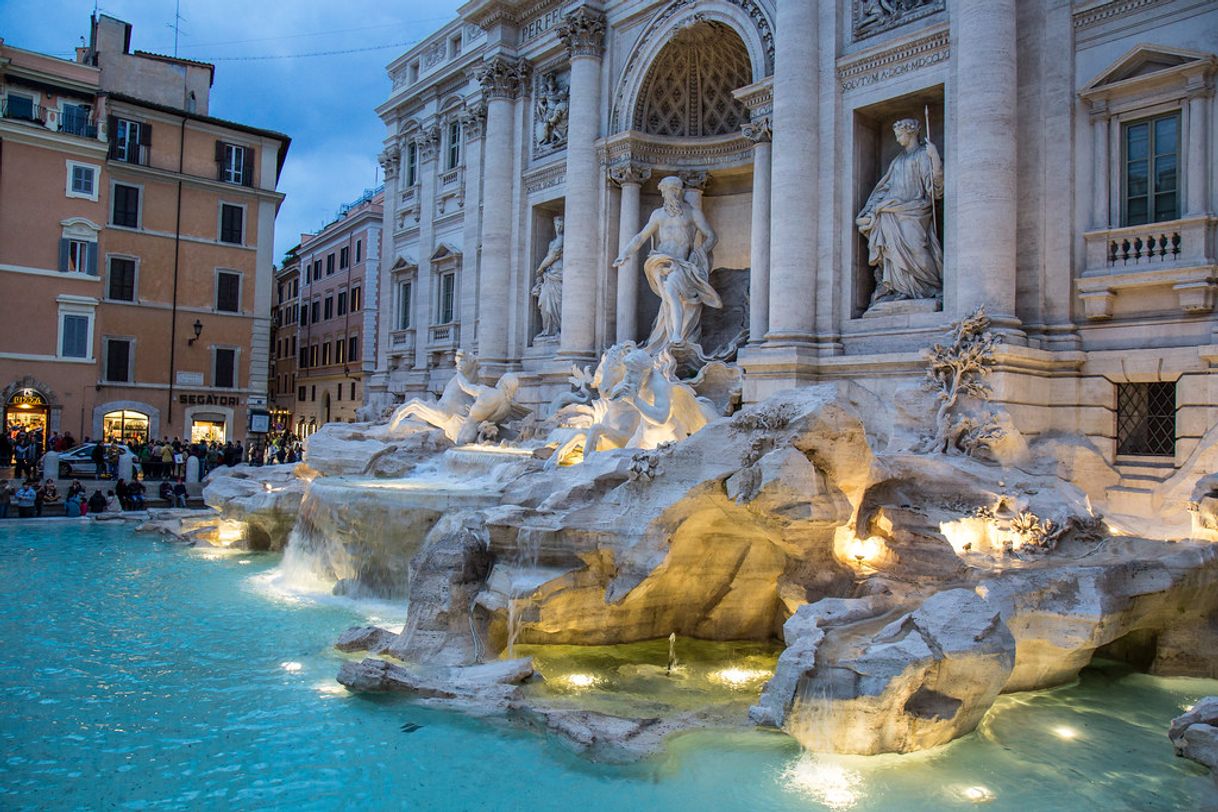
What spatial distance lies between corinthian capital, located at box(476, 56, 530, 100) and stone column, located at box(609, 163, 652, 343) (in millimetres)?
4363

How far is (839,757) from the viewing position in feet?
20.0

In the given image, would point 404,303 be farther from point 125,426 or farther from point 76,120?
point 76,120

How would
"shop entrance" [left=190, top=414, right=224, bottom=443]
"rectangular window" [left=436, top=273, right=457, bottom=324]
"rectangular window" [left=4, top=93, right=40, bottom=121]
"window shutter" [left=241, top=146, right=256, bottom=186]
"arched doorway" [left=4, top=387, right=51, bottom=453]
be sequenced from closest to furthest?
1. "arched doorway" [left=4, top=387, right=51, bottom=453]
2. "rectangular window" [left=436, top=273, right=457, bottom=324]
3. "rectangular window" [left=4, top=93, right=40, bottom=121]
4. "shop entrance" [left=190, top=414, right=224, bottom=443]
5. "window shutter" [left=241, top=146, right=256, bottom=186]

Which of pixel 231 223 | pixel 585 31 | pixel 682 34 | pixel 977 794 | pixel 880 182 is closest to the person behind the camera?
pixel 977 794

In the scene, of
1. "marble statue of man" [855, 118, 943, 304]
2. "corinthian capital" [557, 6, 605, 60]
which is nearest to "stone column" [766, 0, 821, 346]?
"marble statue of man" [855, 118, 943, 304]

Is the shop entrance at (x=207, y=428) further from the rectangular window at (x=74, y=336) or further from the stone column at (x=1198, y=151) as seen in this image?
the stone column at (x=1198, y=151)

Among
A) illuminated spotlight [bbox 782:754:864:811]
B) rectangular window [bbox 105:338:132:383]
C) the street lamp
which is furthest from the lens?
the street lamp

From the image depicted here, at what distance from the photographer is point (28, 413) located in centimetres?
2431

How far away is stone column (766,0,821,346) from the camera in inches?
535

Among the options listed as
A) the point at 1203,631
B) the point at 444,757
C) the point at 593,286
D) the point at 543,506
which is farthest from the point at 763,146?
the point at 444,757

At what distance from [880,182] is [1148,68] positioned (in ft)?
11.7

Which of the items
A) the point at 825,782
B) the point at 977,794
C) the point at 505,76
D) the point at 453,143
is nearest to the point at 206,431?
the point at 453,143

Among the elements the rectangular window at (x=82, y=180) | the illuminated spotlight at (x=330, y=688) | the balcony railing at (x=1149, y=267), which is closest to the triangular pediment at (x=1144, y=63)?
the balcony railing at (x=1149, y=267)

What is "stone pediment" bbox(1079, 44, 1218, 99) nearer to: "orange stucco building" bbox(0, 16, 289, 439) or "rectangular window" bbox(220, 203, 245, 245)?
"orange stucco building" bbox(0, 16, 289, 439)
